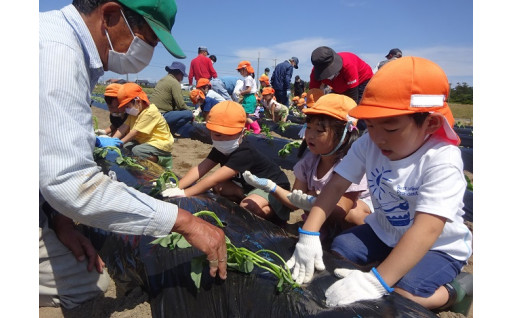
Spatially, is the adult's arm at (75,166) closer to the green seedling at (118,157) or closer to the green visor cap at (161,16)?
the green visor cap at (161,16)

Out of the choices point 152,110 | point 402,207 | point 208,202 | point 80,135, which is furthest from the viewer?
point 152,110

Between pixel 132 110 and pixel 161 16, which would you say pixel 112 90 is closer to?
pixel 132 110

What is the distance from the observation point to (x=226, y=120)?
9.62 feet

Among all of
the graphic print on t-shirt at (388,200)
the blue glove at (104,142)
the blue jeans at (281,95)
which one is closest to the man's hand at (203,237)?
the graphic print on t-shirt at (388,200)

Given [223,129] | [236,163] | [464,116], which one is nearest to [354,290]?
[236,163]

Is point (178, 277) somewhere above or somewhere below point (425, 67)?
below

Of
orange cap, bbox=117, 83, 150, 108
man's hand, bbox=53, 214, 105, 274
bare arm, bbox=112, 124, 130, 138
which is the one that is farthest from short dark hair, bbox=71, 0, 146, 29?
bare arm, bbox=112, 124, 130, 138

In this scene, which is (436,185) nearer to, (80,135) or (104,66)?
(80,135)

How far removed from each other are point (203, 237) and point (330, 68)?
10.6 ft

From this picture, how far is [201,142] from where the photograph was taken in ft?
24.8

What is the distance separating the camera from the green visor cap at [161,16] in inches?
57.0

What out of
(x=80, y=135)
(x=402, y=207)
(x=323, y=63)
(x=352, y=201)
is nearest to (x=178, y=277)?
(x=80, y=135)

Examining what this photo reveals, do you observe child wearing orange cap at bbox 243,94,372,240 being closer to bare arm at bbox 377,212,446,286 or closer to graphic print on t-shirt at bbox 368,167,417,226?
graphic print on t-shirt at bbox 368,167,417,226

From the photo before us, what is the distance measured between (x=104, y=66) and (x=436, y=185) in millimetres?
1580
